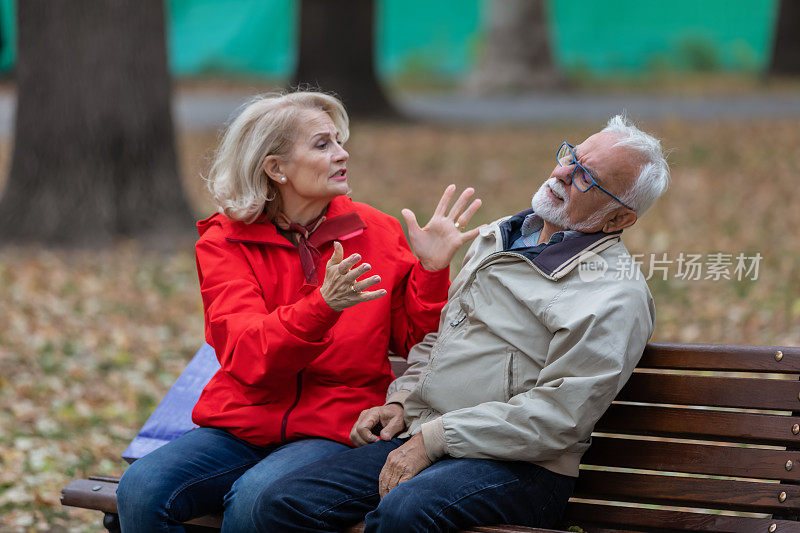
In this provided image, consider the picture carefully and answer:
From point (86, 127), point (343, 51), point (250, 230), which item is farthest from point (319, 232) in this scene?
point (343, 51)

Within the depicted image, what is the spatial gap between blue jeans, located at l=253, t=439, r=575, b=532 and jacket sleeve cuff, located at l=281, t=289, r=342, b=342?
39cm

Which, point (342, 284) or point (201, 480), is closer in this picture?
point (342, 284)

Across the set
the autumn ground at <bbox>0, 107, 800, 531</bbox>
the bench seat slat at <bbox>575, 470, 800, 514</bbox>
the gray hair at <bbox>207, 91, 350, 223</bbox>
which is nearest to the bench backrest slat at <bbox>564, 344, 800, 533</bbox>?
the bench seat slat at <bbox>575, 470, 800, 514</bbox>

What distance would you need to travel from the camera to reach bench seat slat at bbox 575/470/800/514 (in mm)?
2957

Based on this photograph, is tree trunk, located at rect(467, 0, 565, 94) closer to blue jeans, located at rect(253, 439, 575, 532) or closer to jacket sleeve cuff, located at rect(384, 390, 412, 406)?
jacket sleeve cuff, located at rect(384, 390, 412, 406)

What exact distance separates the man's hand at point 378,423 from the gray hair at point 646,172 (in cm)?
95

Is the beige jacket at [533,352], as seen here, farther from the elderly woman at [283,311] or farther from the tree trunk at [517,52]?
the tree trunk at [517,52]

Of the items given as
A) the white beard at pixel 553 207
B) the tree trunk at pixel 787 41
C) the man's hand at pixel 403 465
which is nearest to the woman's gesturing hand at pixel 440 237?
the white beard at pixel 553 207

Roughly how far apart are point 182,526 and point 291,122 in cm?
132

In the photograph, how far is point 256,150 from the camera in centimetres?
332

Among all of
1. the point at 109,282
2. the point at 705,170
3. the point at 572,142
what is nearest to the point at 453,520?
the point at 572,142

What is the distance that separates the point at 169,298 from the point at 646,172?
5.05m

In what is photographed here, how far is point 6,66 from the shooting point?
21.3 m

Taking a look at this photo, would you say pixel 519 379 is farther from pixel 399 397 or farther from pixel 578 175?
pixel 578 175
